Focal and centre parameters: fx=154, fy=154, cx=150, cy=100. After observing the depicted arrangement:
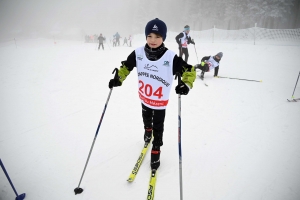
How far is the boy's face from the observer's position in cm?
219

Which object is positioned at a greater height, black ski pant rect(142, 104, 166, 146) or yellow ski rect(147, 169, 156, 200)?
black ski pant rect(142, 104, 166, 146)

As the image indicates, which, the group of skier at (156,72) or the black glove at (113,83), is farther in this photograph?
the black glove at (113,83)

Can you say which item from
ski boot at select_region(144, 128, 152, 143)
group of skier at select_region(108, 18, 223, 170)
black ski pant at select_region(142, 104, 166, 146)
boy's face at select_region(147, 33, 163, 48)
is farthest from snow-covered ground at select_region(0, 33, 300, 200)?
boy's face at select_region(147, 33, 163, 48)

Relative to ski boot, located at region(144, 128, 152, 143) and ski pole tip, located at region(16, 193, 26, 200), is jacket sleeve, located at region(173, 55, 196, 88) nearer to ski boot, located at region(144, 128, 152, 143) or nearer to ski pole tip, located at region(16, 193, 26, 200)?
ski boot, located at region(144, 128, 152, 143)

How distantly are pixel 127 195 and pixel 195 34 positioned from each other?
93.2 feet

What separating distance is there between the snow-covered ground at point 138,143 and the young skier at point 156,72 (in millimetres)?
749

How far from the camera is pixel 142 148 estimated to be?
330 centimetres

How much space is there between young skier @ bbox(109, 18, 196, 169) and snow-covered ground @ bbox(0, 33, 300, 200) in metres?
0.75

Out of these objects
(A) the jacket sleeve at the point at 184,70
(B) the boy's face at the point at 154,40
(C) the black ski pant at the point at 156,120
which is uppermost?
(B) the boy's face at the point at 154,40

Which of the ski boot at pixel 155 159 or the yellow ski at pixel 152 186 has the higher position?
the ski boot at pixel 155 159

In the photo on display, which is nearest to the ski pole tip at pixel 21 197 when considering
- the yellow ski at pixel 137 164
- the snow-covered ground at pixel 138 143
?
the snow-covered ground at pixel 138 143

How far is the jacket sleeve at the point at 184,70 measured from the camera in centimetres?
219

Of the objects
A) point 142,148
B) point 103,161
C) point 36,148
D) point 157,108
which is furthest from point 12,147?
point 157,108

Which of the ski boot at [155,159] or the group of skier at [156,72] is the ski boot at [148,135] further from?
the ski boot at [155,159]
